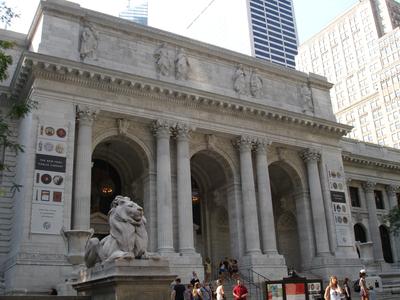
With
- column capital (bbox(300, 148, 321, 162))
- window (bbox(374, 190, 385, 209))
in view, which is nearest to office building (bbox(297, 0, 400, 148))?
window (bbox(374, 190, 385, 209))

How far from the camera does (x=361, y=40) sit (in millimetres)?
89062

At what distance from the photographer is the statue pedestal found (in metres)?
10.2

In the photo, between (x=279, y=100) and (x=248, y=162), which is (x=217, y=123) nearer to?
(x=248, y=162)

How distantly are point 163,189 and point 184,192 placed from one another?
1.51m

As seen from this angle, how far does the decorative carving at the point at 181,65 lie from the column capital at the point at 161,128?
3.70 m

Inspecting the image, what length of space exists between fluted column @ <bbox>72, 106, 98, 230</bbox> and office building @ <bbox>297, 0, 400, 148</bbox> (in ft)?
201

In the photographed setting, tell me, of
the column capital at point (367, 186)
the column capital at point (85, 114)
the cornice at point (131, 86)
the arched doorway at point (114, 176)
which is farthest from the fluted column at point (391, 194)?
the column capital at point (85, 114)

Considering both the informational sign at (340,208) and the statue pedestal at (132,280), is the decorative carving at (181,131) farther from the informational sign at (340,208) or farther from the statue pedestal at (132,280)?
the statue pedestal at (132,280)

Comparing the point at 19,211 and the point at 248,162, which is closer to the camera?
the point at 19,211

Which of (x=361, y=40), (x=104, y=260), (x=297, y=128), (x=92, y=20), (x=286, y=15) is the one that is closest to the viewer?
(x=104, y=260)

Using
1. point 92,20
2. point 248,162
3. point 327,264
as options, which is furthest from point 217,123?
point 327,264

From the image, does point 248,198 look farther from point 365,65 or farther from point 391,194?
point 365,65

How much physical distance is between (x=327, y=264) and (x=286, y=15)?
13840 cm

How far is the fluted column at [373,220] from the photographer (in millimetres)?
45250
